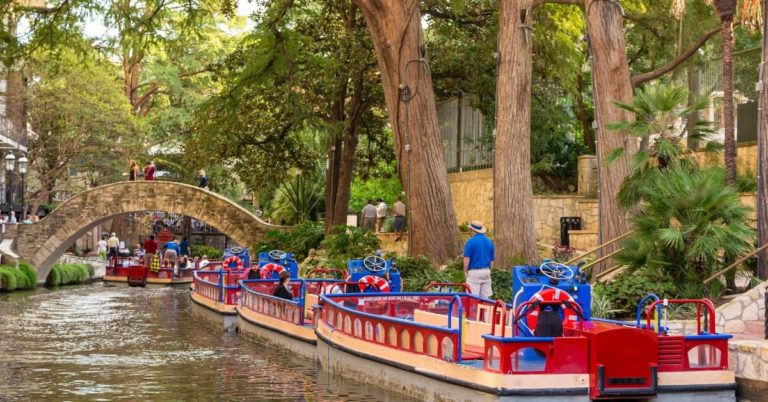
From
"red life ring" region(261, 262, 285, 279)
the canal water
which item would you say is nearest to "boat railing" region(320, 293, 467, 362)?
the canal water

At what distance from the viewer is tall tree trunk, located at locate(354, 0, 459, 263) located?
1059 inches

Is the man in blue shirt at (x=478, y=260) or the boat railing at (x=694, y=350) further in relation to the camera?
the man in blue shirt at (x=478, y=260)

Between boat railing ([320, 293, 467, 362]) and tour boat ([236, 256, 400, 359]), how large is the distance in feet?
3.50

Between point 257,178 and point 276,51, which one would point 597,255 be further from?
point 257,178

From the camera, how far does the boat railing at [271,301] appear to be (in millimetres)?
22281

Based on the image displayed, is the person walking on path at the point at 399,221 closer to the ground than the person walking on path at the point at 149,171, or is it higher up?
closer to the ground

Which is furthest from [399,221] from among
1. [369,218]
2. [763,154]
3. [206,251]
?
[206,251]

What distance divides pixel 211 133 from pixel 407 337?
2005 cm

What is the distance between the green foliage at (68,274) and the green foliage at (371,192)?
42.8ft

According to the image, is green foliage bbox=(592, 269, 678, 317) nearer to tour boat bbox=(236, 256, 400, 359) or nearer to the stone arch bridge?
tour boat bbox=(236, 256, 400, 359)

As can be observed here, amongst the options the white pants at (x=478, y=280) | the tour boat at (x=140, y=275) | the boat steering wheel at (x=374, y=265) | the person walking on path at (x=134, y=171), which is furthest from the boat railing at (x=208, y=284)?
the person walking on path at (x=134, y=171)

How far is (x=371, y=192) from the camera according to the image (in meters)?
58.1

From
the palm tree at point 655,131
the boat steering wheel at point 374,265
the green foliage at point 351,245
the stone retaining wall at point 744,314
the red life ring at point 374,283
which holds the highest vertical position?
the palm tree at point 655,131

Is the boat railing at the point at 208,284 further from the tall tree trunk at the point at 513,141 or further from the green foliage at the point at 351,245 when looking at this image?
the tall tree trunk at the point at 513,141
